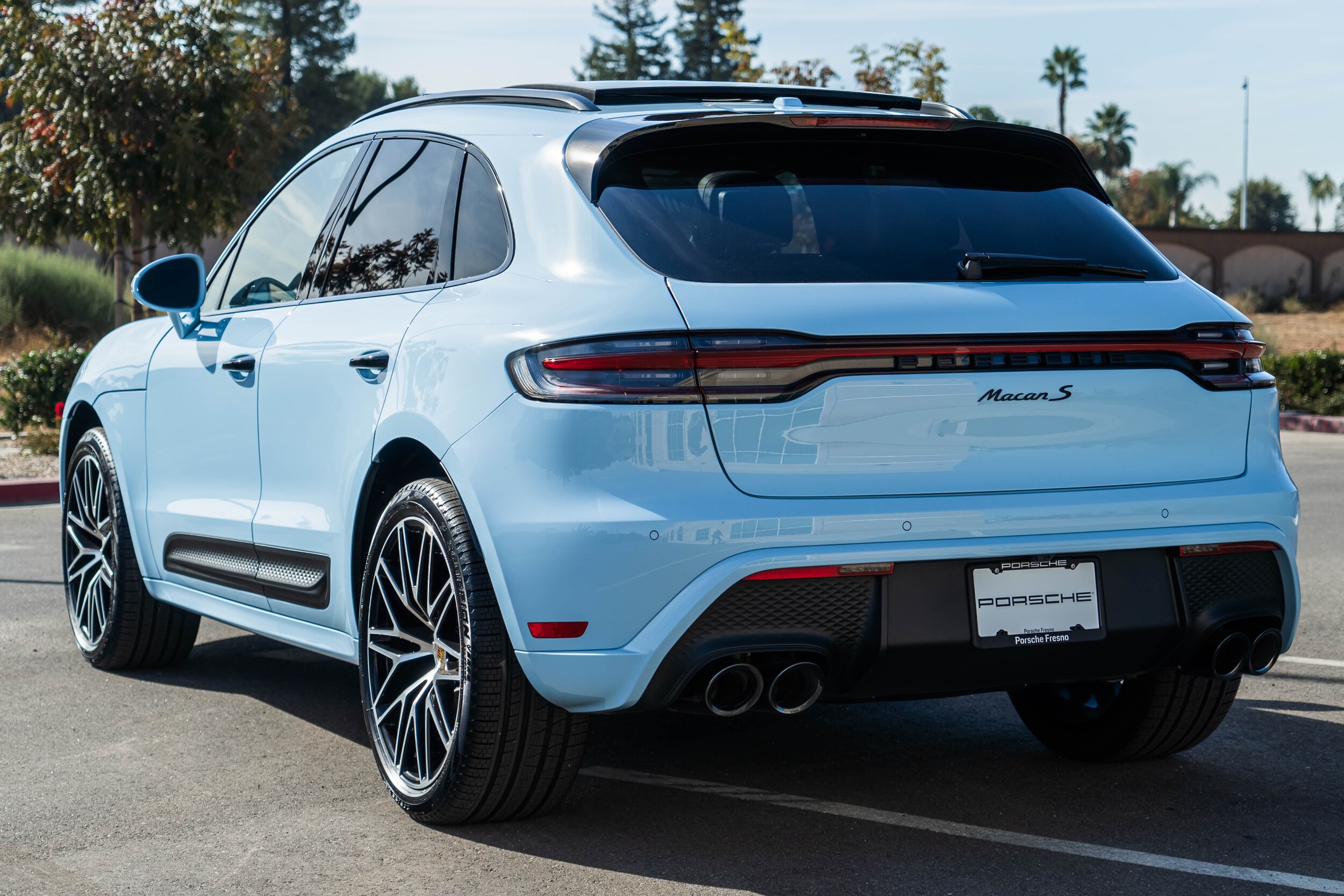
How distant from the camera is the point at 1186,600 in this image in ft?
11.6

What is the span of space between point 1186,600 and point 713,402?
1.23 m

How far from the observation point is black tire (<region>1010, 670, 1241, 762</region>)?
13.8 ft

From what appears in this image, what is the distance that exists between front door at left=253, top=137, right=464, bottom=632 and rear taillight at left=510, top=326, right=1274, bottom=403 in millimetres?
753

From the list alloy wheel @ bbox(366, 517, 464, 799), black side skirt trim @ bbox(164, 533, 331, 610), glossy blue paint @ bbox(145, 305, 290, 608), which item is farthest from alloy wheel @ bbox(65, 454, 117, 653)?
alloy wheel @ bbox(366, 517, 464, 799)

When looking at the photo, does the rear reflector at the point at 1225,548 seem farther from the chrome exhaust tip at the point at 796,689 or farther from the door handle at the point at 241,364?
the door handle at the point at 241,364

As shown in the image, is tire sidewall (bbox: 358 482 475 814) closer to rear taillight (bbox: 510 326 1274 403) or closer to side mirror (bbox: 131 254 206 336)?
rear taillight (bbox: 510 326 1274 403)

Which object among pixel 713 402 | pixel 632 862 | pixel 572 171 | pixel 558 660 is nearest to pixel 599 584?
pixel 558 660

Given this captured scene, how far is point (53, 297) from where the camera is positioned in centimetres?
2417

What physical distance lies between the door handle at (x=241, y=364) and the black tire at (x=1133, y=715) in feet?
8.40

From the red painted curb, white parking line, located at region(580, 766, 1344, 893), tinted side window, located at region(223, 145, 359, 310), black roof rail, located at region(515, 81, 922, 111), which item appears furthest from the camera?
the red painted curb

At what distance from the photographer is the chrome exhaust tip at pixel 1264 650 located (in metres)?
3.65

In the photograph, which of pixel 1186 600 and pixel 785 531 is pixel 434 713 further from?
pixel 1186 600

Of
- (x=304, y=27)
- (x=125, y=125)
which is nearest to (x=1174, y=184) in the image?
(x=304, y=27)

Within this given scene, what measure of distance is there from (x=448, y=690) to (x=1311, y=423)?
17650mm
